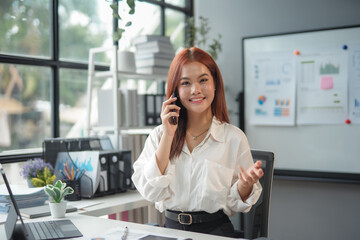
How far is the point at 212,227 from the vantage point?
6.00ft

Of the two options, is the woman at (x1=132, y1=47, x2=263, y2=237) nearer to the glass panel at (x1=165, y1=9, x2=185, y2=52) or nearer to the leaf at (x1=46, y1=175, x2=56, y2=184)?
the leaf at (x1=46, y1=175, x2=56, y2=184)

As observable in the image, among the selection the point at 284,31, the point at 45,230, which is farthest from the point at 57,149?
the point at 284,31

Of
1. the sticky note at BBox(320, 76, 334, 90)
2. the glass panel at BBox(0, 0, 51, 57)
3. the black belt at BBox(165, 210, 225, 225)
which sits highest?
the glass panel at BBox(0, 0, 51, 57)

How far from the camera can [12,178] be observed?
8.97 feet

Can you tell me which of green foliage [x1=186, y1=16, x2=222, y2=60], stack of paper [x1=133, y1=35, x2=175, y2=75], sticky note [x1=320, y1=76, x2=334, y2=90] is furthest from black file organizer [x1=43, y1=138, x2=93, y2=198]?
sticky note [x1=320, y1=76, x2=334, y2=90]

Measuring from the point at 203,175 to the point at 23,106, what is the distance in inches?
60.9

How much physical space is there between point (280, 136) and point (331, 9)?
110cm

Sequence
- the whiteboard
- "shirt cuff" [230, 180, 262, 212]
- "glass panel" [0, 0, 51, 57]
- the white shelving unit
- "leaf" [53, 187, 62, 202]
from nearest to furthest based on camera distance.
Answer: "shirt cuff" [230, 180, 262, 212] → "leaf" [53, 187, 62, 202] → "glass panel" [0, 0, 51, 57] → the white shelving unit → the whiteboard

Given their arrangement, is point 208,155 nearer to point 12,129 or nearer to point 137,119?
point 137,119

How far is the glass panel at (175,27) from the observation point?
4102 mm

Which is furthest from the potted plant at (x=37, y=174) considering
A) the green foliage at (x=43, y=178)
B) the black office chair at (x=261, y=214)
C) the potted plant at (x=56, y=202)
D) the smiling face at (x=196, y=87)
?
the black office chair at (x=261, y=214)

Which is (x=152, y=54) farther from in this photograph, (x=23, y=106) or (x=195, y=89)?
(x=195, y=89)

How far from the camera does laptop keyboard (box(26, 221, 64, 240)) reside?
1.59m

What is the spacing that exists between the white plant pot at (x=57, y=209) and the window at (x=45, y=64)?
92 centimetres
